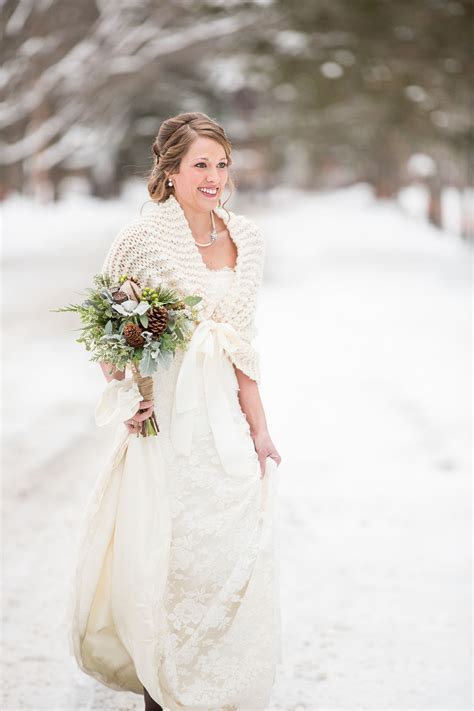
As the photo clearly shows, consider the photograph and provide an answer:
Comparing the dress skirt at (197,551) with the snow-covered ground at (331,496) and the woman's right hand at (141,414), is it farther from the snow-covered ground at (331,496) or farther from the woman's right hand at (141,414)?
the snow-covered ground at (331,496)

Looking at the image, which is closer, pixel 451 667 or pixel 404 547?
pixel 451 667

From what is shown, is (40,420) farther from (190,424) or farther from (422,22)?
(422,22)

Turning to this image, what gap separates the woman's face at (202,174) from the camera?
2.85 meters

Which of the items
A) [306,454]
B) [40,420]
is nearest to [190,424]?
[306,454]

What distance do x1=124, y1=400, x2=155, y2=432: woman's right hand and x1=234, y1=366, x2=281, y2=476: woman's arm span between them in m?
0.36

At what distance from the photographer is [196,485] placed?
2.91 meters

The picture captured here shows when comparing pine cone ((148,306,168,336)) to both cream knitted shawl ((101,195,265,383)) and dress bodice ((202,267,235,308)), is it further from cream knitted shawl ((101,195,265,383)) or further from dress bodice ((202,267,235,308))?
dress bodice ((202,267,235,308))

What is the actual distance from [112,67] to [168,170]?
25661mm

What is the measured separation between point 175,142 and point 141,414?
913 mm

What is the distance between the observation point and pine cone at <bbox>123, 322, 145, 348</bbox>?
266 cm

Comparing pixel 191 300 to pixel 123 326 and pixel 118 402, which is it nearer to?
pixel 123 326

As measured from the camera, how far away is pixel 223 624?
2.93 metres

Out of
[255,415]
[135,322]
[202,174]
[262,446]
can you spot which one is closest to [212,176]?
[202,174]

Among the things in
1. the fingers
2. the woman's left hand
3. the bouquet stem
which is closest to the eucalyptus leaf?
the bouquet stem
